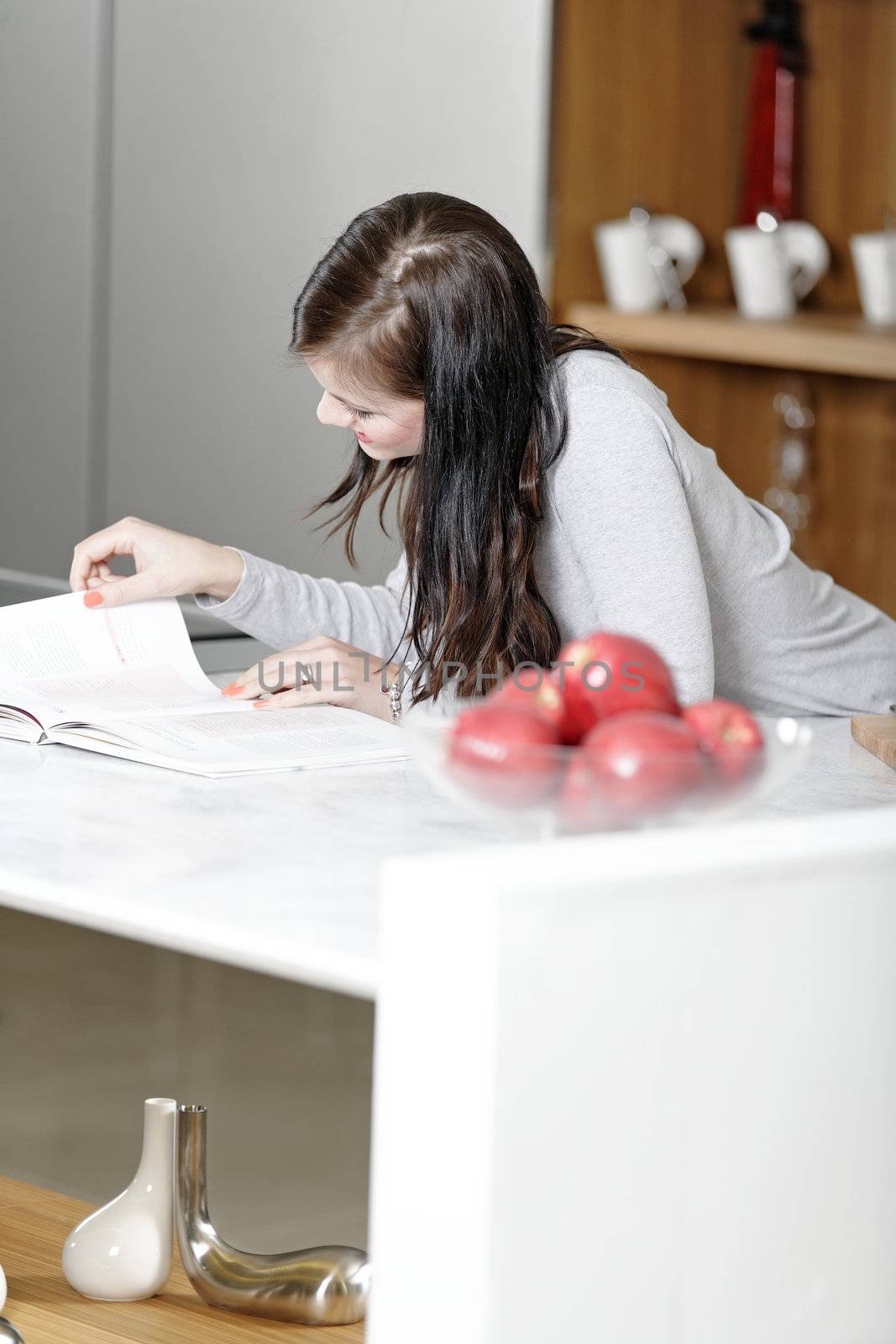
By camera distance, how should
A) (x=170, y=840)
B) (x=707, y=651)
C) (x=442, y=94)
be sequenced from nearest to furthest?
1. (x=170, y=840)
2. (x=707, y=651)
3. (x=442, y=94)

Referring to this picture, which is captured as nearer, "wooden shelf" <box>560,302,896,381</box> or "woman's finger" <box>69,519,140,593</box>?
"woman's finger" <box>69,519,140,593</box>

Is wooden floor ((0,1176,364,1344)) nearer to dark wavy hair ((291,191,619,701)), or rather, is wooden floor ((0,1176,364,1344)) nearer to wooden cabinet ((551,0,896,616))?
dark wavy hair ((291,191,619,701))

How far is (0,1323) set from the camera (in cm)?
111

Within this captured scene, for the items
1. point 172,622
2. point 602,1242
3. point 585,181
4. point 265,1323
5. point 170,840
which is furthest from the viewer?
point 585,181

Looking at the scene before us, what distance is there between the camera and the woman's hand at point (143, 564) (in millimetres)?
1595

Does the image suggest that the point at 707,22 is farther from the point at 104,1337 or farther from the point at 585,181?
the point at 104,1337

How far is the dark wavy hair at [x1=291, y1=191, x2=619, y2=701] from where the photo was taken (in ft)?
4.85

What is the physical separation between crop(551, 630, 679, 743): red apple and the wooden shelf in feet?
5.66

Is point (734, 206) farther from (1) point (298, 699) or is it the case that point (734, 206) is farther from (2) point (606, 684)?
(2) point (606, 684)

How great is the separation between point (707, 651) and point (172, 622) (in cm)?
49

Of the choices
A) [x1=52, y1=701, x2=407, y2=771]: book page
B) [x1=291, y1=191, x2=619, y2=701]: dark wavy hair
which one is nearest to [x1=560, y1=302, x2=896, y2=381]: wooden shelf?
[x1=291, y1=191, x2=619, y2=701]: dark wavy hair

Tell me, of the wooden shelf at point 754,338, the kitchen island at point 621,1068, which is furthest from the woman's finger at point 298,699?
the wooden shelf at point 754,338

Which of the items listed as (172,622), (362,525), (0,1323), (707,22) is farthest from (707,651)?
(707,22)

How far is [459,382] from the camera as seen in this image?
4.87 ft
